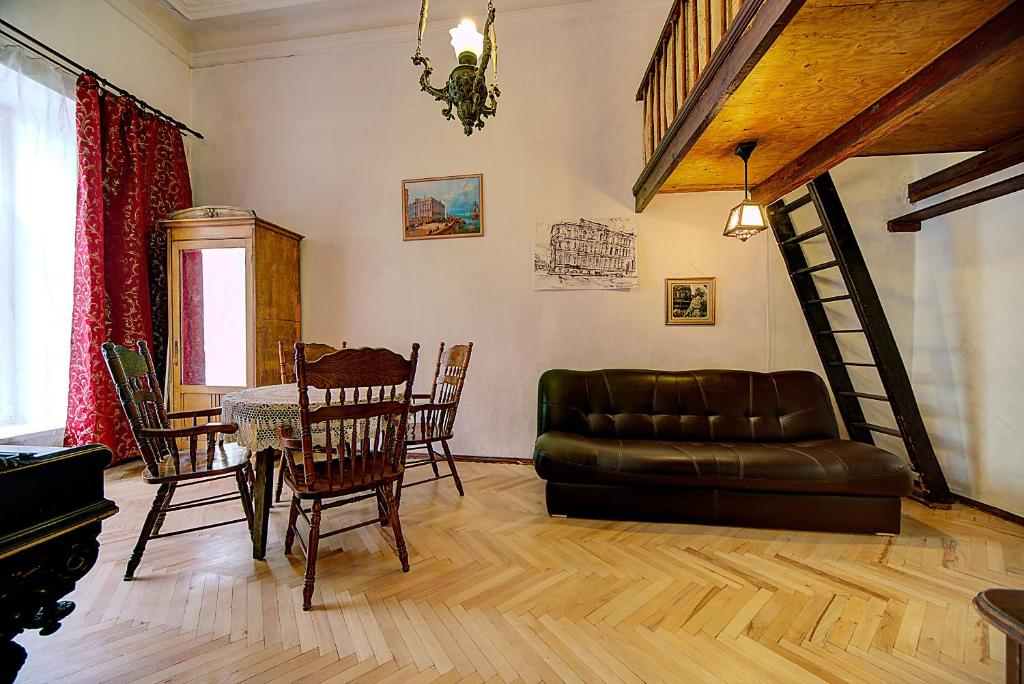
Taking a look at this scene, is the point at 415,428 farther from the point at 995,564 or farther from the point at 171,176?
the point at 171,176

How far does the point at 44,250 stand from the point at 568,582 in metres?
4.11

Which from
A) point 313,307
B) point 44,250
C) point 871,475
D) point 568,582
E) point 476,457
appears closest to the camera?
point 568,582

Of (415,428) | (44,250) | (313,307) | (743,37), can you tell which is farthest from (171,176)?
(743,37)

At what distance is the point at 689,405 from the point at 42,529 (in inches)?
121

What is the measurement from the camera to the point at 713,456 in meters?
2.46

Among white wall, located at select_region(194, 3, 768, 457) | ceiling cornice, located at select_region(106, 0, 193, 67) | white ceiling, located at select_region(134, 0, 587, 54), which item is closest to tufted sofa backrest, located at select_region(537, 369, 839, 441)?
white wall, located at select_region(194, 3, 768, 457)

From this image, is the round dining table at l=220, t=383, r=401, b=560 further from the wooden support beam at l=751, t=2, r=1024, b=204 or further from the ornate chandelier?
the wooden support beam at l=751, t=2, r=1024, b=204

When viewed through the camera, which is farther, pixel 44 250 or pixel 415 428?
pixel 44 250

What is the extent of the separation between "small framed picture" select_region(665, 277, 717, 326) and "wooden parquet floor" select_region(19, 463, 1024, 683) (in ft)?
5.67

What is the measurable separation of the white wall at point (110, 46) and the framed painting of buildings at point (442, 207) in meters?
2.37

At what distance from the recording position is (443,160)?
392 cm

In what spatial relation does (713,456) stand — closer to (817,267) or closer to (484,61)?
(817,267)

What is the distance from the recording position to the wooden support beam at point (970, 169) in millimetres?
2316

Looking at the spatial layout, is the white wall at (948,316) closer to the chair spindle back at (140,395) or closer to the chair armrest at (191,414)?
the chair armrest at (191,414)
